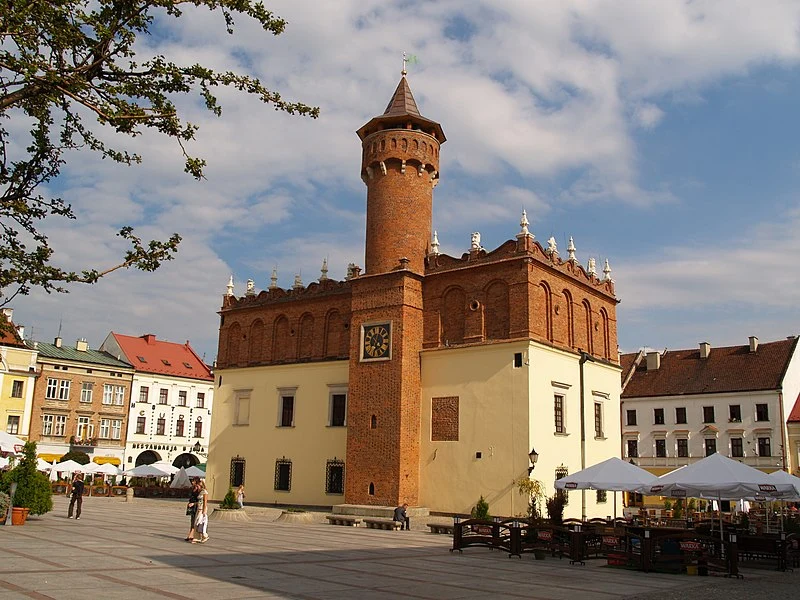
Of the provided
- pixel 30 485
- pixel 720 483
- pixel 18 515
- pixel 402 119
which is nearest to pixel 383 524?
pixel 30 485

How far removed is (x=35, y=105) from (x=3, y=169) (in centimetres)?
93

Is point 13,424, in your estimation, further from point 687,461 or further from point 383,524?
point 687,461

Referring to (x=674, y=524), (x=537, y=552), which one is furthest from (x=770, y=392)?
(x=537, y=552)

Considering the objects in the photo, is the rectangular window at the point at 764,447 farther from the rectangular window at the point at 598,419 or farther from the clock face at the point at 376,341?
the clock face at the point at 376,341

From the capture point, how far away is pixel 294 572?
43.2 feet

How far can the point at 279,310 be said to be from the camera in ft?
119

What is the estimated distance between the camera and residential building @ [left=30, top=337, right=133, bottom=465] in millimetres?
49594

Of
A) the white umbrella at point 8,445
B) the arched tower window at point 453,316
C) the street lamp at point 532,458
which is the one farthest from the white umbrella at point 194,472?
the street lamp at point 532,458

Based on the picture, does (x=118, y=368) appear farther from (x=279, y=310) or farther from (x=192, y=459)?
(x=279, y=310)

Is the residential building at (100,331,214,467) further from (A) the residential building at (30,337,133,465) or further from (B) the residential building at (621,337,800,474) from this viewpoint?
(B) the residential building at (621,337,800,474)

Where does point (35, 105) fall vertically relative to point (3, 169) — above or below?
above

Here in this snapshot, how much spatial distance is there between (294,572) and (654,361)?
1814 inches

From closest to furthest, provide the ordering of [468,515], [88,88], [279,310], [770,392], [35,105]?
1. [88,88]
2. [35,105]
3. [468,515]
4. [279,310]
5. [770,392]

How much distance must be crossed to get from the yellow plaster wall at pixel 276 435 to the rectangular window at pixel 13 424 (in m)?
18.7
